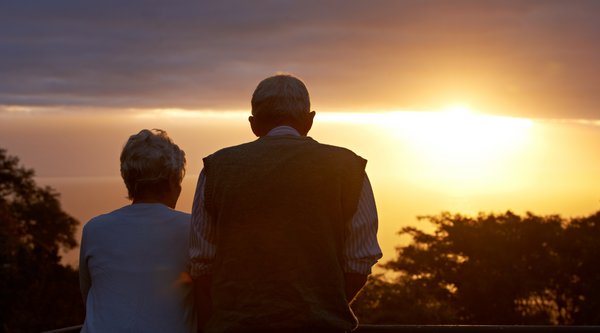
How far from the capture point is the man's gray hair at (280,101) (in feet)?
5.80

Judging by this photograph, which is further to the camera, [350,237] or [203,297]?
[203,297]

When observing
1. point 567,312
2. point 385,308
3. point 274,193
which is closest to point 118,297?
point 274,193

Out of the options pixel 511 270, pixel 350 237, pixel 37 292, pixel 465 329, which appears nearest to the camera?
pixel 350 237

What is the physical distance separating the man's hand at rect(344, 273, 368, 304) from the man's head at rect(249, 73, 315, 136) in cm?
59

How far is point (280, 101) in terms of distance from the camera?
5.80 feet

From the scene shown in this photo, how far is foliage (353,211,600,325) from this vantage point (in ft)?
51.3

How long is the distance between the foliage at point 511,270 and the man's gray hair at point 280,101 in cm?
1391

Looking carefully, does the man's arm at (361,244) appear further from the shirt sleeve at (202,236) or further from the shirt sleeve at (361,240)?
the shirt sleeve at (202,236)

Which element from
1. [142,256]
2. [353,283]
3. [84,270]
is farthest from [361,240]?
[84,270]

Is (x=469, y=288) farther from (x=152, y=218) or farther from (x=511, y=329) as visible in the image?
(x=152, y=218)

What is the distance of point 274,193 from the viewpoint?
1.50 metres

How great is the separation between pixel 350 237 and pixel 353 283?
6.9 inches

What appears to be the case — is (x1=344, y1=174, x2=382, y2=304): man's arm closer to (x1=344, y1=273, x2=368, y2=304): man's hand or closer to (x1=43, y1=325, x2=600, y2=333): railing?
(x1=344, y1=273, x2=368, y2=304): man's hand

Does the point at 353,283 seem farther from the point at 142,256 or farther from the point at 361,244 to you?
the point at 142,256
